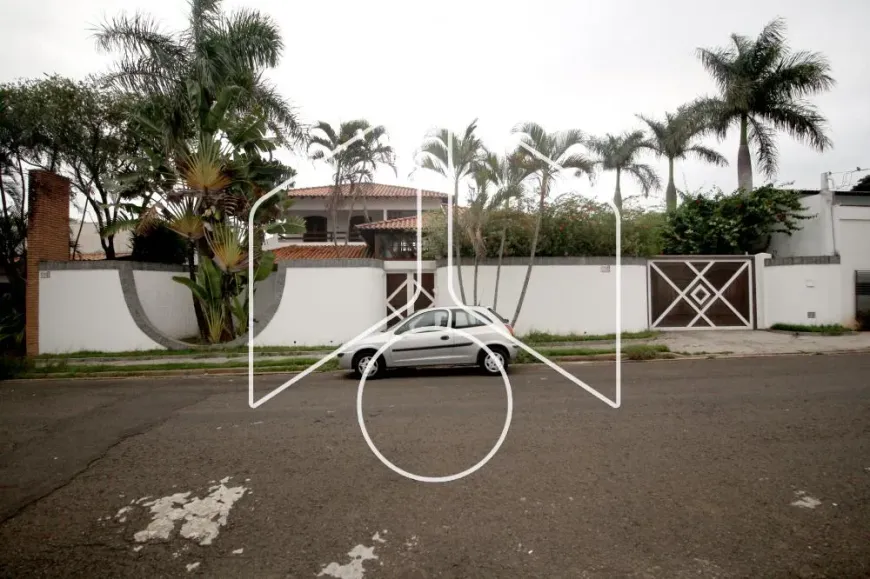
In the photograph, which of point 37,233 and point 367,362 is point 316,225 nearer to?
point 37,233

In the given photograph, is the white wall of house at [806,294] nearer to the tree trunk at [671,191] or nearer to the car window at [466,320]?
the car window at [466,320]

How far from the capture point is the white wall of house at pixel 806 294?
48.6 ft

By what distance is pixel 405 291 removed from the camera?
1661cm

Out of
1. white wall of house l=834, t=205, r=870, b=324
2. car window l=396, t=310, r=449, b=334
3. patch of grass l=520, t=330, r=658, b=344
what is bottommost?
patch of grass l=520, t=330, r=658, b=344

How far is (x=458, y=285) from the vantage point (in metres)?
14.9

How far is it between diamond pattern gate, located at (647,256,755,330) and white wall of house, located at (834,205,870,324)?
2.42 metres

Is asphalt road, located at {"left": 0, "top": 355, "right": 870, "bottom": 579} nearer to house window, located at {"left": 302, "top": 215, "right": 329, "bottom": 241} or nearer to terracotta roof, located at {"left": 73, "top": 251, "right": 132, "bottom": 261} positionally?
terracotta roof, located at {"left": 73, "top": 251, "right": 132, "bottom": 261}

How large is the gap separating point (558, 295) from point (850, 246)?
926 cm

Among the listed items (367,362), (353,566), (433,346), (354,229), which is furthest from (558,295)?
(354,229)

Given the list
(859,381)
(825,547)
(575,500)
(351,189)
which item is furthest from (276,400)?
(351,189)

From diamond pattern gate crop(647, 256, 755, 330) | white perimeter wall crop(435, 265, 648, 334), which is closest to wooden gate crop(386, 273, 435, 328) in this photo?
white perimeter wall crop(435, 265, 648, 334)

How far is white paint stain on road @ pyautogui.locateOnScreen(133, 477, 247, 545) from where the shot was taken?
3467 millimetres

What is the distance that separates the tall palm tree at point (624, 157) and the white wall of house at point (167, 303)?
23.0 m

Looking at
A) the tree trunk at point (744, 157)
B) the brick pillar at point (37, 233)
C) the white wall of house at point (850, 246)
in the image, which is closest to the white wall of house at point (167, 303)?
the brick pillar at point (37, 233)
